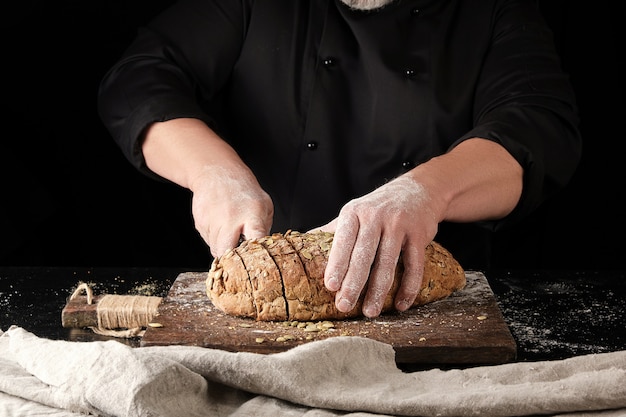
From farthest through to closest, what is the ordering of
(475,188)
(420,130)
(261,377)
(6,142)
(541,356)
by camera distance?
(6,142) < (420,130) < (475,188) < (541,356) < (261,377)

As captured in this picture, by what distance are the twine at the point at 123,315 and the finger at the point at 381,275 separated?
43cm

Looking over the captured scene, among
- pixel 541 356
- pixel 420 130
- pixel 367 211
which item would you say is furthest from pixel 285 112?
pixel 541 356

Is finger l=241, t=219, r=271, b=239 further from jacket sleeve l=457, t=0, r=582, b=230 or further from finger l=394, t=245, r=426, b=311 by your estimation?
jacket sleeve l=457, t=0, r=582, b=230

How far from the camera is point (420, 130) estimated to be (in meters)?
2.59

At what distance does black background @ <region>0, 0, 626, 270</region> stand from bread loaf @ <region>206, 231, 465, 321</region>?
5.72 ft

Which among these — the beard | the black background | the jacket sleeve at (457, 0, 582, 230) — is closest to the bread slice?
the jacket sleeve at (457, 0, 582, 230)

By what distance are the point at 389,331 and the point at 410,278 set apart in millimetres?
145

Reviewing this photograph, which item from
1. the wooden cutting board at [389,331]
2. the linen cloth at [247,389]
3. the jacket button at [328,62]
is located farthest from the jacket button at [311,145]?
the linen cloth at [247,389]

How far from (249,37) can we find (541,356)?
138 centimetres

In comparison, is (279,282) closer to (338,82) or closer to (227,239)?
(227,239)

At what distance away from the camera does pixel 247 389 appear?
4.31ft

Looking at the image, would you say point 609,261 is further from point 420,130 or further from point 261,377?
point 261,377

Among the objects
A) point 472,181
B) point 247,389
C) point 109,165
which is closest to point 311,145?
point 472,181

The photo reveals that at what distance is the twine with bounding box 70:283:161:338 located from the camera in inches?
72.1
